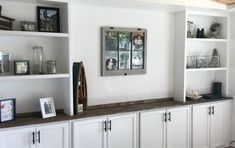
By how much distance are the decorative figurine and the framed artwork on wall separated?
132cm

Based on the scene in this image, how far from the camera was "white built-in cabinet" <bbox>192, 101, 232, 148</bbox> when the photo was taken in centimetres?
441

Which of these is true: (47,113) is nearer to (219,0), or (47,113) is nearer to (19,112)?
(19,112)

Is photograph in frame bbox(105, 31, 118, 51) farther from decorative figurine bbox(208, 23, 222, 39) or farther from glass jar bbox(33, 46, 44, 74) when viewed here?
decorative figurine bbox(208, 23, 222, 39)

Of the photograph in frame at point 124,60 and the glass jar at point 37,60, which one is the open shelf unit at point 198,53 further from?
the glass jar at point 37,60

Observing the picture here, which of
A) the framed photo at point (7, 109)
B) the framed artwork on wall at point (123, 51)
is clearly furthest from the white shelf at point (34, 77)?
the framed artwork on wall at point (123, 51)

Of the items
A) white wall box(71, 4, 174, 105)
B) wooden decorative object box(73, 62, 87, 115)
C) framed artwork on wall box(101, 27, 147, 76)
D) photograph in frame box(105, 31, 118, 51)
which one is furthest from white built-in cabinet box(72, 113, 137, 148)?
photograph in frame box(105, 31, 118, 51)

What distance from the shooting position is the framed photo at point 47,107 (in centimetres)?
333

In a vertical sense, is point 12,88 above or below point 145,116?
above

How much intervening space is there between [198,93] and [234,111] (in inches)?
29.3

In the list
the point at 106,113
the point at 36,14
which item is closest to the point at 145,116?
the point at 106,113

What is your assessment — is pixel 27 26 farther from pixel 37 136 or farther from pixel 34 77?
pixel 37 136

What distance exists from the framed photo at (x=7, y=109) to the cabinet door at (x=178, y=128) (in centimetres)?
206

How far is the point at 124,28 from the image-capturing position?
4023 millimetres

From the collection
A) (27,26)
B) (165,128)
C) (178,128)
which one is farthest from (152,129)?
(27,26)
